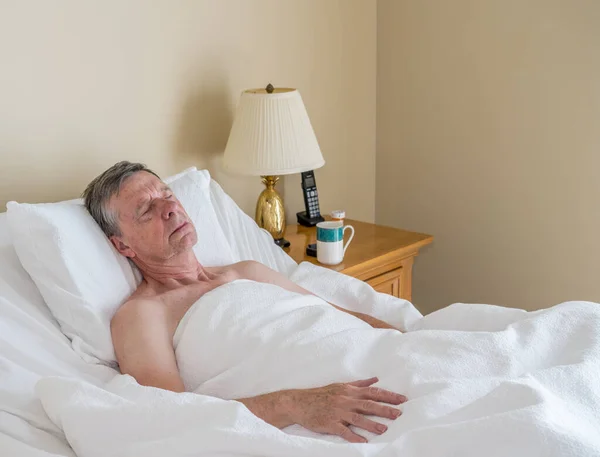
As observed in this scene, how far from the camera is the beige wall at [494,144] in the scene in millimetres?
2527

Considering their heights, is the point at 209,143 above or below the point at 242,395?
above

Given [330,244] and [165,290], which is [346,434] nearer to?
[165,290]

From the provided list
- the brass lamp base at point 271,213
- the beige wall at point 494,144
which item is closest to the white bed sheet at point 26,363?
the brass lamp base at point 271,213

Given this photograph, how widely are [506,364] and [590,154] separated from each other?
1294 millimetres

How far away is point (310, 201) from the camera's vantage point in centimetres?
A: 256

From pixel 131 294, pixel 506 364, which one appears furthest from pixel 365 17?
pixel 506 364

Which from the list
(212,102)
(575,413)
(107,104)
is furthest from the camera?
(212,102)

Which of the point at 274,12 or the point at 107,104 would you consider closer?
the point at 107,104

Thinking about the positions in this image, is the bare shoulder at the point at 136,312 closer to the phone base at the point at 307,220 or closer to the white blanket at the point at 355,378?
the white blanket at the point at 355,378

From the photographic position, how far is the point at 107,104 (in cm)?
212

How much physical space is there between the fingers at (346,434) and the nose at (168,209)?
27.0 inches

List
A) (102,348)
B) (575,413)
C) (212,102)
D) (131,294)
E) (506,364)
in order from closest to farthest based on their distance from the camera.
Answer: (575,413)
(506,364)
(102,348)
(131,294)
(212,102)

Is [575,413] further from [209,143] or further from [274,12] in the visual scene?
[274,12]

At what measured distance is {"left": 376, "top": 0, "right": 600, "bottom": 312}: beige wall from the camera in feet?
8.29
